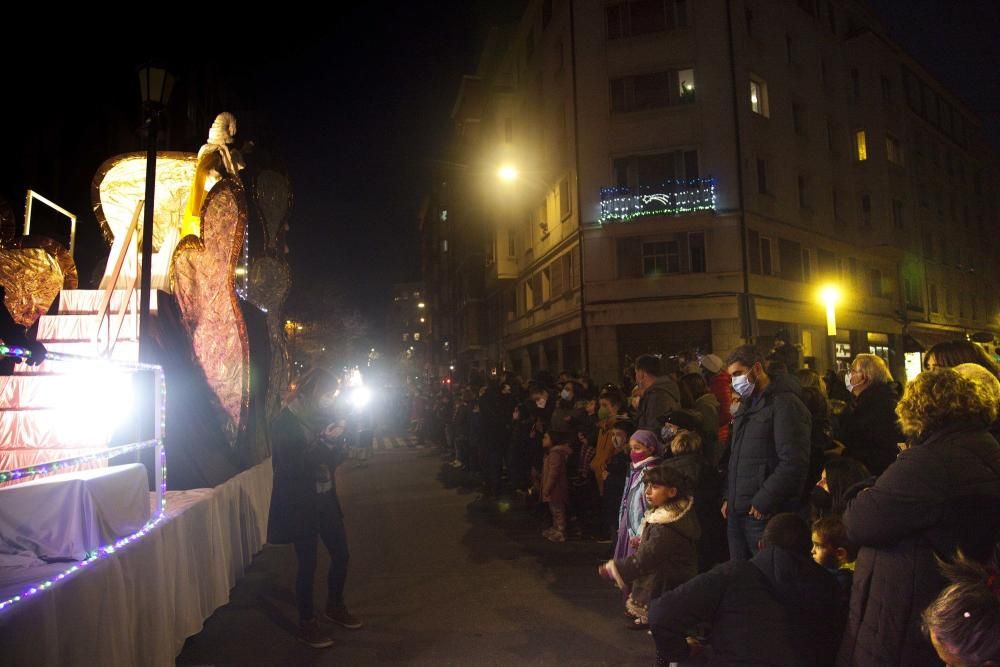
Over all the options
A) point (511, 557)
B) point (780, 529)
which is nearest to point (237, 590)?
point (511, 557)

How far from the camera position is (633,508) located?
518 cm

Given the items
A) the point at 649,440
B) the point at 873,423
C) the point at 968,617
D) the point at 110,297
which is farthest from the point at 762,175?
the point at 968,617

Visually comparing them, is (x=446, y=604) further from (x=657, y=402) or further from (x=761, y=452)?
(x=761, y=452)

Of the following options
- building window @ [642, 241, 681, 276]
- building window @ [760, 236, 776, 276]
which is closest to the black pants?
building window @ [642, 241, 681, 276]

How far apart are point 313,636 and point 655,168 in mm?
20936

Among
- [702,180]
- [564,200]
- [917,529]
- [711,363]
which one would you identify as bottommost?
[917,529]

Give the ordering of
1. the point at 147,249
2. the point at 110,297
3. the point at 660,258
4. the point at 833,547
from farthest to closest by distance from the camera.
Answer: the point at 660,258 < the point at 110,297 < the point at 147,249 < the point at 833,547

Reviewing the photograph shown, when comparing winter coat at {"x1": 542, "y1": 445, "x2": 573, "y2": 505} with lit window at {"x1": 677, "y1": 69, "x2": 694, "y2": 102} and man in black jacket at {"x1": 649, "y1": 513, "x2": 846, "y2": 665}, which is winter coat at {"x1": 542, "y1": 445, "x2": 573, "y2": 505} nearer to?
man in black jacket at {"x1": 649, "y1": 513, "x2": 846, "y2": 665}

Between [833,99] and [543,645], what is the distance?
29607 millimetres

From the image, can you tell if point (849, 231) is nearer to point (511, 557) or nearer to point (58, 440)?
point (511, 557)

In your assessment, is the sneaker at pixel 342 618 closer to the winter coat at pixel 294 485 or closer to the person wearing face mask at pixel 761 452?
the winter coat at pixel 294 485

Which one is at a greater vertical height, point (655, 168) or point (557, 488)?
point (655, 168)

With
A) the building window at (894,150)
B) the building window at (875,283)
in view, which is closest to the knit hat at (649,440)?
the building window at (875,283)

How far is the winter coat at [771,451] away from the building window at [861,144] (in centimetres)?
2954
